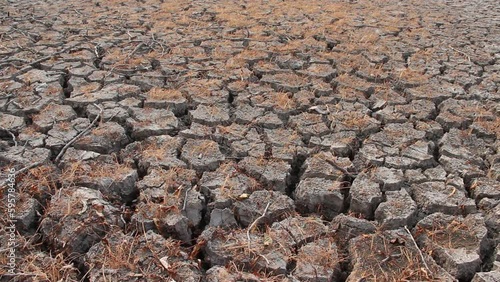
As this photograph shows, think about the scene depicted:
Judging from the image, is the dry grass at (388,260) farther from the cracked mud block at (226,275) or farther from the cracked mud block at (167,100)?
the cracked mud block at (167,100)

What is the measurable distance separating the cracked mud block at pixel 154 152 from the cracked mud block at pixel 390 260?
94 centimetres

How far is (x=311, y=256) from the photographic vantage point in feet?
6.52

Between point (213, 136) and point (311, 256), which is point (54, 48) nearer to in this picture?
point (213, 136)

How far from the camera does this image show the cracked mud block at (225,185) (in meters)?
2.26

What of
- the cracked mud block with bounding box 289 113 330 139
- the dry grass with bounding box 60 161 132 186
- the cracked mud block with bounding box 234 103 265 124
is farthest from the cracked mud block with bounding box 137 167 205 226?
the cracked mud block with bounding box 289 113 330 139

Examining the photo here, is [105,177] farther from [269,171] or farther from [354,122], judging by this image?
[354,122]

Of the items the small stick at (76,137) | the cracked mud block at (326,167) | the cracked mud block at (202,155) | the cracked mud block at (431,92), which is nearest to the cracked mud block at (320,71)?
the cracked mud block at (431,92)

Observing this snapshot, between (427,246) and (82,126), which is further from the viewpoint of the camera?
(82,126)

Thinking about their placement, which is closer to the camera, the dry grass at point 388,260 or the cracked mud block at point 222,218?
the dry grass at point 388,260

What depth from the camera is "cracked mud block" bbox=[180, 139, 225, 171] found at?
2514mm

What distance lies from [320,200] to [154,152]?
86 centimetres

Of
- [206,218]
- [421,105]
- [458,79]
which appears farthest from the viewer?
[458,79]

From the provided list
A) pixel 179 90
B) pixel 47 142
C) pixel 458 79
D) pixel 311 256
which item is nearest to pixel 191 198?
pixel 311 256

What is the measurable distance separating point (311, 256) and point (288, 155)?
73 centimetres
